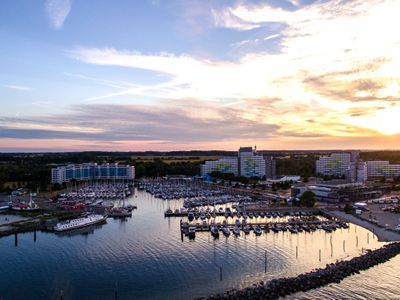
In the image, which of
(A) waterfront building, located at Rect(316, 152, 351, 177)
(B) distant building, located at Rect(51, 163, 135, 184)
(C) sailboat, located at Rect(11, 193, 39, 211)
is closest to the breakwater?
(C) sailboat, located at Rect(11, 193, 39, 211)

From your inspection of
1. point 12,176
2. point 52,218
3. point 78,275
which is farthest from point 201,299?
point 12,176

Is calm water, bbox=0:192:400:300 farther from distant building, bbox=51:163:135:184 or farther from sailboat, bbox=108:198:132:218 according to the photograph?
distant building, bbox=51:163:135:184

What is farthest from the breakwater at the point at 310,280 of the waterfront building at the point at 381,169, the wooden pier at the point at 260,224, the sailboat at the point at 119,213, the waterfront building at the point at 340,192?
the waterfront building at the point at 381,169

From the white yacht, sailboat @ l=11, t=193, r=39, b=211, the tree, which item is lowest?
the white yacht

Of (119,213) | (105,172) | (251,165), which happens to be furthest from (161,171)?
(119,213)

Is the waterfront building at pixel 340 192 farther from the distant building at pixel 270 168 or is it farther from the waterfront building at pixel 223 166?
the waterfront building at pixel 223 166

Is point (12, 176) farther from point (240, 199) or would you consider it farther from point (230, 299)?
point (230, 299)

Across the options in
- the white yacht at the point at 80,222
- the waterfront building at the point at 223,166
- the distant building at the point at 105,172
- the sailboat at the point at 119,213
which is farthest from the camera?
the waterfront building at the point at 223,166
